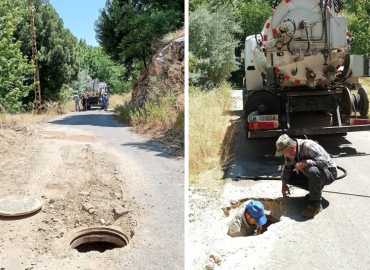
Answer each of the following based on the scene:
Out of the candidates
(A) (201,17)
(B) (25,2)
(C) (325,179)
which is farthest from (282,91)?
(B) (25,2)

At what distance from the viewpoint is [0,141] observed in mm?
9281

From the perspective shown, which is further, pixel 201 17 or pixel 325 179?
pixel 201 17

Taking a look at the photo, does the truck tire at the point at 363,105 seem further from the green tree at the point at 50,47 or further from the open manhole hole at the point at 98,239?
the green tree at the point at 50,47

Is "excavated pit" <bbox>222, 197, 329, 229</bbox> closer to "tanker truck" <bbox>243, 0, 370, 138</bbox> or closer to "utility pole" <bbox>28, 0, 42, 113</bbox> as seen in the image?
"tanker truck" <bbox>243, 0, 370, 138</bbox>

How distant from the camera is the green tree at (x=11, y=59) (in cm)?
1711

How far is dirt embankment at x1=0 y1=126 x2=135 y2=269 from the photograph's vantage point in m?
4.92

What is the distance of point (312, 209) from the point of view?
4742 millimetres

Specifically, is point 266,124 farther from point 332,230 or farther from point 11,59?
point 11,59

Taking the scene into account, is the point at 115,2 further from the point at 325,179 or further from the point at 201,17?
the point at 201,17

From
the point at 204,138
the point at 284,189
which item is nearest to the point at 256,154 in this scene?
the point at 204,138

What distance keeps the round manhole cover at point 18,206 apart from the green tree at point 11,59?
35.1 feet

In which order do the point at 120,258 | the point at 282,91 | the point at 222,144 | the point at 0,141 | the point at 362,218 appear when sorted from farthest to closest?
the point at 0,141 < the point at 222,144 < the point at 282,91 < the point at 120,258 < the point at 362,218

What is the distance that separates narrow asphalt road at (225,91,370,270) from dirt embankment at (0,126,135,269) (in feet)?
5.20

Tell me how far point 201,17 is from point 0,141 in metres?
11.1
